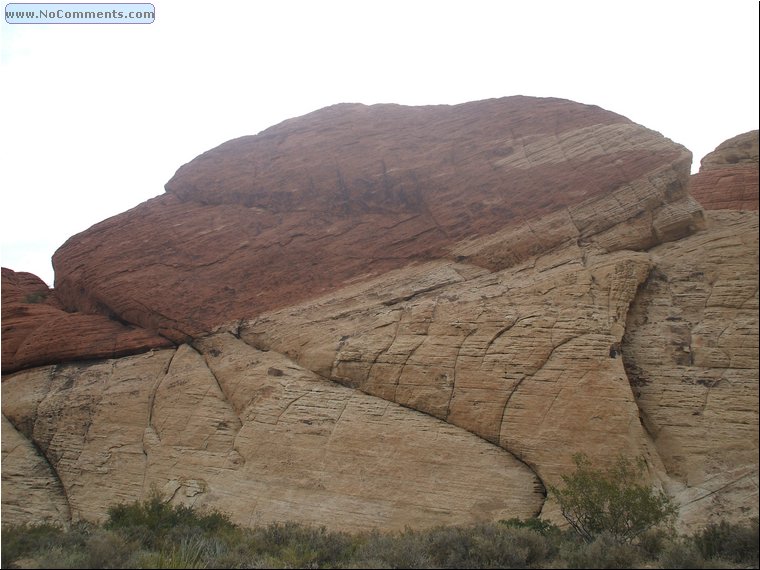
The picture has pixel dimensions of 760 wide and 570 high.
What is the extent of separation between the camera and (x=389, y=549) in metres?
9.82

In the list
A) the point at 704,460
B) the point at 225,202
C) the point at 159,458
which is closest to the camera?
the point at 704,460

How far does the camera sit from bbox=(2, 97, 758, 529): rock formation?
1355 cm

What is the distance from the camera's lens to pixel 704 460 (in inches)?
486

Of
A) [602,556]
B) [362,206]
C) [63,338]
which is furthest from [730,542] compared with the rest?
[63,338]

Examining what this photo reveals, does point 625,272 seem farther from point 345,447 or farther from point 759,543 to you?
point 345,447

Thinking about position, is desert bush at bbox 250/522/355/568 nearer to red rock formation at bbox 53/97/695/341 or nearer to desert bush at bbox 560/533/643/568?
desert bush at bbox 560/533/643/568

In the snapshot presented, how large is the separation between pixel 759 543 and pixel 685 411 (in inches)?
147

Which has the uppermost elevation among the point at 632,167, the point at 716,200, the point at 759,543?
the point at 632,167

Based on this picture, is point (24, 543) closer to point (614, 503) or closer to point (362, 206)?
point (614, 503)

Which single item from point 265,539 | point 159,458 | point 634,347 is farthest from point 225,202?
point 634,347

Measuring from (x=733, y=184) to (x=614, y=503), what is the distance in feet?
39.2

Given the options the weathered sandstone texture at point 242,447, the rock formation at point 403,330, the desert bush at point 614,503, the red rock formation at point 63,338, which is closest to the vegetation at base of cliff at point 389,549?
the desert bush at point 614,503

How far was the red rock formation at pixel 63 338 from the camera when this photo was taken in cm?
2014

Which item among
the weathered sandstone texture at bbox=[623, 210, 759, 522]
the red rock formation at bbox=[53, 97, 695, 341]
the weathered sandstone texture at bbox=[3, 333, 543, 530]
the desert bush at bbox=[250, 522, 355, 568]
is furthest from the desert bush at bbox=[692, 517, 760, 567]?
the red rock formation at bbox=[53, 97, 695, 341]
